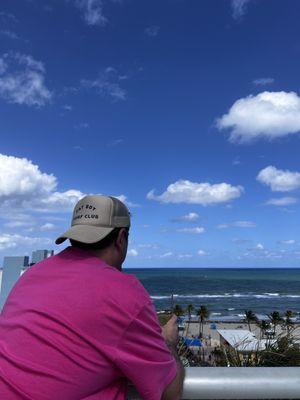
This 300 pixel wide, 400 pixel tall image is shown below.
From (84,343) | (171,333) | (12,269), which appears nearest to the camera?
(84,343)

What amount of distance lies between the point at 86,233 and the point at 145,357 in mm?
522

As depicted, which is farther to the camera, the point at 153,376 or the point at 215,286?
the point at 215,286

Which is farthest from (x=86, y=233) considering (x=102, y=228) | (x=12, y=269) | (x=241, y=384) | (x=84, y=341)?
(x=12, y=269)

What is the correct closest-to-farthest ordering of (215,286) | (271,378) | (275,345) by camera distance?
(271,378), (275,345), (215,286)

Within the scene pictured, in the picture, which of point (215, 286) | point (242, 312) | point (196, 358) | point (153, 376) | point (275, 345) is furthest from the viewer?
point (215, 286)

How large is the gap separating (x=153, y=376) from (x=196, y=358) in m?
4.27

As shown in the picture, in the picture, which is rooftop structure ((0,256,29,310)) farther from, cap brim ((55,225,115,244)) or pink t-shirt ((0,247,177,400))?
pink t-shirt ((0,247,177,400))

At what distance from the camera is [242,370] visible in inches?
63.7

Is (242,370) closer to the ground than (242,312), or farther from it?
farther from it

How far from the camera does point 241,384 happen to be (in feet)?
5.21

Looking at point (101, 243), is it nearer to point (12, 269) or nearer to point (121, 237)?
point (121, 237)

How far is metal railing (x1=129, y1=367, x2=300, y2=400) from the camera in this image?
5.21 ft

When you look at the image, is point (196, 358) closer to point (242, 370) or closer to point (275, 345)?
point (275, 345)

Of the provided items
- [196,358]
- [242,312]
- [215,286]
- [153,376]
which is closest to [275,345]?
[196,358]
